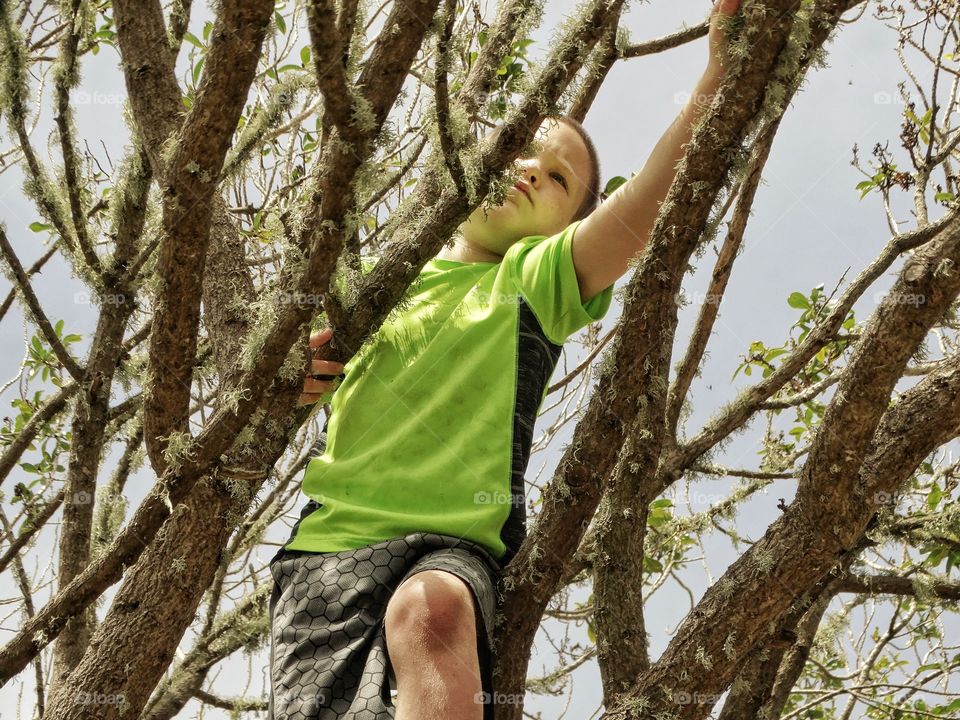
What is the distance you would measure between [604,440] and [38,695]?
238 centimetres

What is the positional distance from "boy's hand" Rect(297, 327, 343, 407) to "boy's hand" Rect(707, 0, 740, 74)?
2.81 ft

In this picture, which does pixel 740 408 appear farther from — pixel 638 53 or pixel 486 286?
pixel 638 53

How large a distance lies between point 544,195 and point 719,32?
0.74 m

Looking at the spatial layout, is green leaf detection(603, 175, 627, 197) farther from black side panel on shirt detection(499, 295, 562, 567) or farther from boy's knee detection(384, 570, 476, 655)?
boy's knee detection(384, 570, 476, 655)

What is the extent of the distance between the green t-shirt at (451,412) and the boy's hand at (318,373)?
16 cm

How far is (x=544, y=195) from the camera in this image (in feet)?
7.84

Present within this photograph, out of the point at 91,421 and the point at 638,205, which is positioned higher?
the point at 91,421

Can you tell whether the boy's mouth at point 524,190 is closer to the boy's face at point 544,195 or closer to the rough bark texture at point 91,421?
the boy's face at point 544,195

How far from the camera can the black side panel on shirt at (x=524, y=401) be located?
1984 mm

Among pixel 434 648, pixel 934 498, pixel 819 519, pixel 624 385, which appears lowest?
pixel 434 648

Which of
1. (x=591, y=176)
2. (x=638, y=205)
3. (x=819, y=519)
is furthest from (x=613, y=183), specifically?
(x=819, y=519)

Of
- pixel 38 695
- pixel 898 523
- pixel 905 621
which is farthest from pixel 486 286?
pixel 905 621

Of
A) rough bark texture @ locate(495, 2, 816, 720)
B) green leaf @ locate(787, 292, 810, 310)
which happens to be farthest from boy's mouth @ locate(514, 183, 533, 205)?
green leaf @ locate(787, 292, 810, 310)

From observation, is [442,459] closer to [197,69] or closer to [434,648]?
[434,648]
